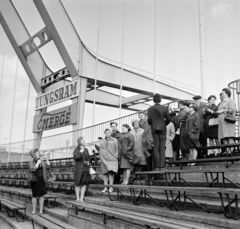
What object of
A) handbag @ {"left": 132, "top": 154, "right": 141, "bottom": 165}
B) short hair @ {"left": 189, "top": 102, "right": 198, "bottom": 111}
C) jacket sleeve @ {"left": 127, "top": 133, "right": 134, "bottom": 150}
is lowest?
handbag @ {"left": 132, "top": 154, "right": 141, "bottom": 165}

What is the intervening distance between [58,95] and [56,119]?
1.32 metres

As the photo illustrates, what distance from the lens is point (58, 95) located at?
18016 mm

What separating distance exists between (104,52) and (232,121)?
41.3 feet

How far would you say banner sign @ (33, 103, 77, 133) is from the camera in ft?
54.7

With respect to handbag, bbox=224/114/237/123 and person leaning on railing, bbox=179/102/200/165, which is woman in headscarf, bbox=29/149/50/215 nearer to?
person leaning on railing, bbox=179/102/200/165

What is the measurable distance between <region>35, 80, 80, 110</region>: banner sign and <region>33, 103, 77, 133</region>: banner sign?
0.55 m

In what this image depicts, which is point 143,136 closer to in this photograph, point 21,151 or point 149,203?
point 149,203

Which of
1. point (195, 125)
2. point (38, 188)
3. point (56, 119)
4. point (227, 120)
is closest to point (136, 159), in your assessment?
point (195, 125)

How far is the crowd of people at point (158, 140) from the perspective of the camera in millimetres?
6430

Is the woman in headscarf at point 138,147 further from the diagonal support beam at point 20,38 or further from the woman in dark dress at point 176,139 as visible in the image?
the diagonal support beam at point 20,38

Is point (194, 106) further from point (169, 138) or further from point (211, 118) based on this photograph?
point (169, 138)

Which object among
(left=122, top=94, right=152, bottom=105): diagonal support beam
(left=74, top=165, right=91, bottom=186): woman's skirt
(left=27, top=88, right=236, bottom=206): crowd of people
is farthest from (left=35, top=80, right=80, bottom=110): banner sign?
(left=74, top=165, right=91, bottom=186): woman's skirt

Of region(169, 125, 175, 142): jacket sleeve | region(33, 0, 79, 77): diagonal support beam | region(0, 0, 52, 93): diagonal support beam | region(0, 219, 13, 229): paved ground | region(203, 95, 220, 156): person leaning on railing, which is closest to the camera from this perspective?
region(203, 95, 220, 156): person leaning on railing

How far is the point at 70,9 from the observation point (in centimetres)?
1834
